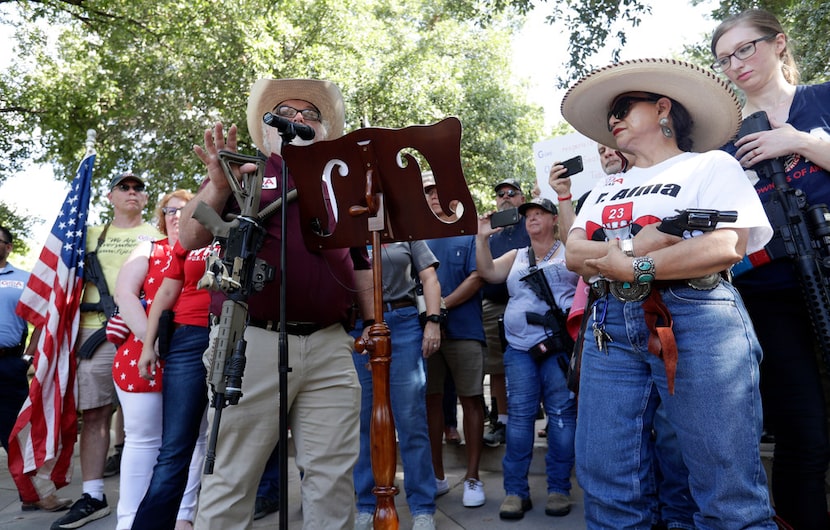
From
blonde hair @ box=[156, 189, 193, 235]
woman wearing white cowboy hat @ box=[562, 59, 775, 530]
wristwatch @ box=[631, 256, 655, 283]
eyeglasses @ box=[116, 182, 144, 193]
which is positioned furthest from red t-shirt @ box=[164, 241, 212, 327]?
wristwatch @ box=[631, 256, 655, 283]

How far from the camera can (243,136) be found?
1320 centimetres

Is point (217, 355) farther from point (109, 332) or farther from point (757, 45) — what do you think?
point (757, 45)

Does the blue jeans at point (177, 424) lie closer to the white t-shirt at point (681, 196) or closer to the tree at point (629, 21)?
the white t-shirt at point (681, 196)

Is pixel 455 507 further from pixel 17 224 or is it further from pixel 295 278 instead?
pixel 17 224

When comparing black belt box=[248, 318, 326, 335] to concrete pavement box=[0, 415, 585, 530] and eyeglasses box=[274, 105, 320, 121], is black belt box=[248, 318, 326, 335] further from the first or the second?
concrete pavement box=[0, 415, 585, 530]

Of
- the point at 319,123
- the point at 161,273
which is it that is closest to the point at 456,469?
the point at 161,273

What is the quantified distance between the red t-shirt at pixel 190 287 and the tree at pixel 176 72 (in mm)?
7081

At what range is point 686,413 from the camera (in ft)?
7.01

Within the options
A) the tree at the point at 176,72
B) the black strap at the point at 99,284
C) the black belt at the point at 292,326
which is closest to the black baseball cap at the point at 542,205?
the black belt at the point at 292,326

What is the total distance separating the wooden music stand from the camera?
252 cm

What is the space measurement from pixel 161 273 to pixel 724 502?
3.14 meters

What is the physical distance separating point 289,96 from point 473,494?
2.65m

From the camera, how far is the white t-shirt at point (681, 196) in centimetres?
218

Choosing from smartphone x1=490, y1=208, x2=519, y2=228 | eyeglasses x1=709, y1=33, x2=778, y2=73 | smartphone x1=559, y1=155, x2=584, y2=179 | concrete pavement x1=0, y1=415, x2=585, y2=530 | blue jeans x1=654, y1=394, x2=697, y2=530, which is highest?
eyeglasses x1=709, y1=33, x2=778, y2=73
